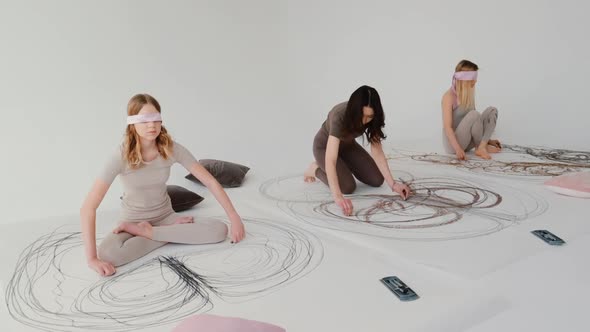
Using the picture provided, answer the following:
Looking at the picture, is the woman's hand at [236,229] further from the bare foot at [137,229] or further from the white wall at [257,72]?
the white wall at [257,72]

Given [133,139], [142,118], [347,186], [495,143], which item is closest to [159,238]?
[133,139]

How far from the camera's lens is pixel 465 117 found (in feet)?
16.3

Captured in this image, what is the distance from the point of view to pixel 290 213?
3.50 metres

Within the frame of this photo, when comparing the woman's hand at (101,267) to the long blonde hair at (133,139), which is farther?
the long blonde hair at (133,139)

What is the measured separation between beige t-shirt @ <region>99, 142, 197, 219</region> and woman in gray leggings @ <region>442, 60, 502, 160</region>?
9.97ft

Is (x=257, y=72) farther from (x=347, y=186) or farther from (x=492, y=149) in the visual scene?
(x=347, y=186)

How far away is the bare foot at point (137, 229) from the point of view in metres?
2.77

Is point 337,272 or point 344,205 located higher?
point 344,205

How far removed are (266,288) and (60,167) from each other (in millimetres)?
3408

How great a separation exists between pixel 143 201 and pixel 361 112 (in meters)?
1.51

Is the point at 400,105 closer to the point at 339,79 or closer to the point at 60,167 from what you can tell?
Answer: the point at 339,79

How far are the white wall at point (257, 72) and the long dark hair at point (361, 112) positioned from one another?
1.52 m

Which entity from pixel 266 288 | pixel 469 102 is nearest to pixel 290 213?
pixel 266 288

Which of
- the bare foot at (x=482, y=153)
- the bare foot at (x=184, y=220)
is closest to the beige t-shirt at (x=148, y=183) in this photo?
the bare foot at (x=184, y=220)
